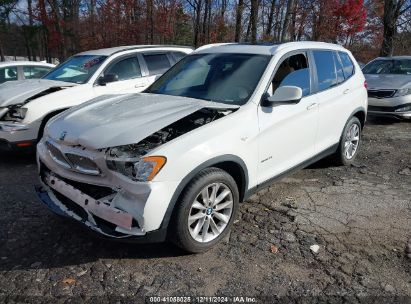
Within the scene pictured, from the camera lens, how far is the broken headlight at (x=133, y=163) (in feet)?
9.55

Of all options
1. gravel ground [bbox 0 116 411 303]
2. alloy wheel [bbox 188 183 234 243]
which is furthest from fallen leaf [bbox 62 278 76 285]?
alloy wheel [bbox 188 183 234 243]

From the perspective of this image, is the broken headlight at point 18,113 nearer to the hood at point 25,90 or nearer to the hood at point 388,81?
the hood at point 25,90

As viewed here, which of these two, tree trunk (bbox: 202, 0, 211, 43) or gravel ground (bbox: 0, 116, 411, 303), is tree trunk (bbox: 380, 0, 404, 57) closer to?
tree trunk (bbox: 202, 0, 211, 43)

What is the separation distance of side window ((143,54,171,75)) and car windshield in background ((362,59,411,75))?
5894 mm

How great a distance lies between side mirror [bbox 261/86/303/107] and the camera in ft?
12.3

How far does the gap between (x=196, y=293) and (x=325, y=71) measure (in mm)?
3273

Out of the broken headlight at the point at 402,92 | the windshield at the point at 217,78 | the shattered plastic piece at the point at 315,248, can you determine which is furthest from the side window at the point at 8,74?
the broken headlight at the point at 402,92

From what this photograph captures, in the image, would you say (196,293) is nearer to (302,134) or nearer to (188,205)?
(188,205)

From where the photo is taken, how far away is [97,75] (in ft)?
21.6

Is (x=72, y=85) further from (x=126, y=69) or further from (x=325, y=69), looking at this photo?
(x=325, y=69)

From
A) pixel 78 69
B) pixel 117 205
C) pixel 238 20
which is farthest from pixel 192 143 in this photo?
pixel 238 20

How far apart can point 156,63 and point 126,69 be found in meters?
0.66

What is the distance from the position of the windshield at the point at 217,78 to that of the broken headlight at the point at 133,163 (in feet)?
4.04

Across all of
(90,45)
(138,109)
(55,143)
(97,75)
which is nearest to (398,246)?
(138,109)
